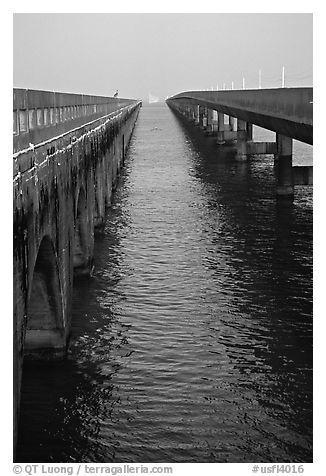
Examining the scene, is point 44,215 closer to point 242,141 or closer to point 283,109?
point 283,109

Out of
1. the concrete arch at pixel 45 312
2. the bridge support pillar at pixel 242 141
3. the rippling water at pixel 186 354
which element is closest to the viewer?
the rippling water at pixel 186 354

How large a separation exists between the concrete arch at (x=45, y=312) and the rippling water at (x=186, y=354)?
0.54 metres

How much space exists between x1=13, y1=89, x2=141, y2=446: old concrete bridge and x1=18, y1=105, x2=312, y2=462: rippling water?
1.32m

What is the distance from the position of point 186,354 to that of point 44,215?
682cm

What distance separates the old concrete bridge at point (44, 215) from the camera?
13.1 meters

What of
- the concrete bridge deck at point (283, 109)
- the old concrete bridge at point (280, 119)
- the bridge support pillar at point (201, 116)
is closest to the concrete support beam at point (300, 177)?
the old concrete bridge at point (280, 119)

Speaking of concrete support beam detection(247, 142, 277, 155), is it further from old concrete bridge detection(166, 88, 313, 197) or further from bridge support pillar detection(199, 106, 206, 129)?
bridge support pillar detection(199, 106, 206, 129)

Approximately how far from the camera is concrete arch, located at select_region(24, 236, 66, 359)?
59.3ft

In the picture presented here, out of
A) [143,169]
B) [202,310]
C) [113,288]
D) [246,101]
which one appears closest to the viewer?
[202,310]

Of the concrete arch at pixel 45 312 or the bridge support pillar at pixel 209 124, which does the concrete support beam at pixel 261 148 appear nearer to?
the bridge support pillar at pixel 209 124

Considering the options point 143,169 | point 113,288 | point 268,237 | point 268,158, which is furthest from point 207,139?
point 113,288
